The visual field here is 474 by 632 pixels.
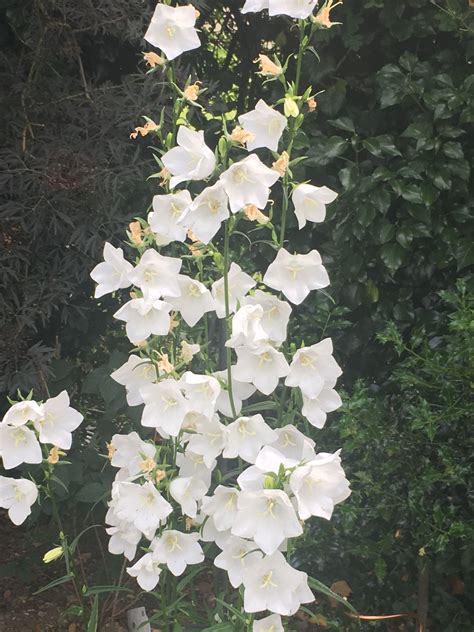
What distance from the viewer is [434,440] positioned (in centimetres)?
222

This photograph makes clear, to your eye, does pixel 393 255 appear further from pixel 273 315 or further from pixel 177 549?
pixel 177 549

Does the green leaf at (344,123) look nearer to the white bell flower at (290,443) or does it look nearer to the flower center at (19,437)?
the white bell flower at (290,443)

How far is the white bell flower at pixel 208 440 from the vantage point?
59.5 inches

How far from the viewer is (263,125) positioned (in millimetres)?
1450

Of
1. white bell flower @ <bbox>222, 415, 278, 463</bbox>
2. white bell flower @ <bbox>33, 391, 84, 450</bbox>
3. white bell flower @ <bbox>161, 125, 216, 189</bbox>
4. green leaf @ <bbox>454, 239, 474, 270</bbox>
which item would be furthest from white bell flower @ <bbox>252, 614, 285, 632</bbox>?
green leaf @ <bbox>454, 239, 474, 270</bbox>

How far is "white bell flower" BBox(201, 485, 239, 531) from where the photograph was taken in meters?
1.51

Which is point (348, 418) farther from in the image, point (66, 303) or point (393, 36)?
point (393, 36)

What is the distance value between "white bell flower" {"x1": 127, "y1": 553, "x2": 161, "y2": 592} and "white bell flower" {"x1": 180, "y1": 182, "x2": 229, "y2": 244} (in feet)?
2.33

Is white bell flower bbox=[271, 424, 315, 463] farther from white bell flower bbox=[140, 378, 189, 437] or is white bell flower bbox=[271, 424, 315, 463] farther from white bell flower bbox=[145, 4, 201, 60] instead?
white bell flower bbox=[145, 4, 201, 60]

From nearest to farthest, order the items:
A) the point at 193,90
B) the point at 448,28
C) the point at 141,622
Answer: the point at 193,90 < the point at 141,622 < the point at 448,28

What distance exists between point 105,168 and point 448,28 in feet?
3.68

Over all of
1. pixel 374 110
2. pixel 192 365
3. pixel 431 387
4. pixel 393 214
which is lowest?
pixel 192 365

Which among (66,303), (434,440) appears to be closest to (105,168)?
(66,303)

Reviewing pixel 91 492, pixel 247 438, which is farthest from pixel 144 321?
pixel 91 492
